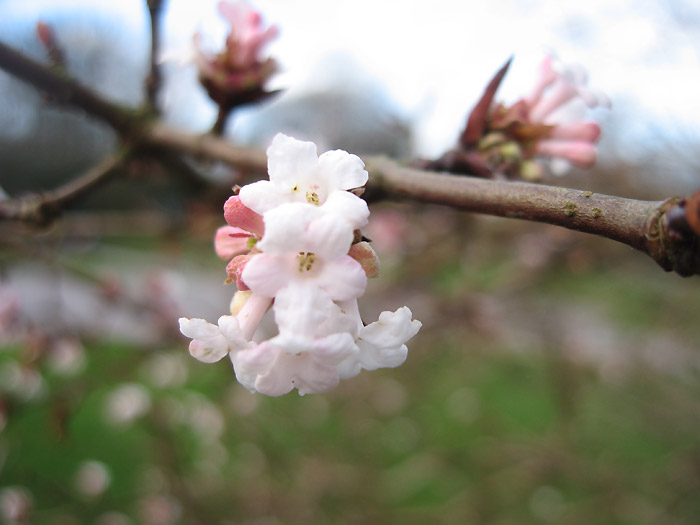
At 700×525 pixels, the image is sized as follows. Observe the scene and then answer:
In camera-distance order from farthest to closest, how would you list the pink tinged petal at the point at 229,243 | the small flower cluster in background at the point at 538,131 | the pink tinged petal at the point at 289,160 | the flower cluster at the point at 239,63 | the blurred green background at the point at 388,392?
the blurred green background at the point at 388,392
the flower cluster at the point at 239,63
the small flower cluster in background at the point at 538,131
the pink tinged petal at the point at 229,243
the pink tinged petal at the point at 289,160

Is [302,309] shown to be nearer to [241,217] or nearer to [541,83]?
[241,217]

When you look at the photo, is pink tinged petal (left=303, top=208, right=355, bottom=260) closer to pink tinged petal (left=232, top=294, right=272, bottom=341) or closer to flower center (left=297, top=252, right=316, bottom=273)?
flower center (left=297, top=252, right=316, bottom=273)

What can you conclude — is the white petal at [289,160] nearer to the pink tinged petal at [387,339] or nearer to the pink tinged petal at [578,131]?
the pink tinged petal at [387,339]

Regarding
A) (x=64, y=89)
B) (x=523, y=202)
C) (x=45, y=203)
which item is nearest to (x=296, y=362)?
(x=523, y=202)

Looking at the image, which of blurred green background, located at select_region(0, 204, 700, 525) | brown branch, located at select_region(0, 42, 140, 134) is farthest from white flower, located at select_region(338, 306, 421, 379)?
blurred green background, located at select_region(0, 204, 700, 525)

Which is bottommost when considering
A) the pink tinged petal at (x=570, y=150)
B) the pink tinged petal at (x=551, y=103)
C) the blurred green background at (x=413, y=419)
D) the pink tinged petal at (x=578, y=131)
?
the blurred green background at (x=413, y=419)

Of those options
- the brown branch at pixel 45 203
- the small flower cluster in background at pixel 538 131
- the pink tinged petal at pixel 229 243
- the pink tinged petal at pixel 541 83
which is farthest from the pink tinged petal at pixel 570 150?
the brown branch at pixel 45 203

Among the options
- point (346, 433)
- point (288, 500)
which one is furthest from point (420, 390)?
point (288, 500)

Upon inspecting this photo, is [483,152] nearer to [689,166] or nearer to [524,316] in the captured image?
[689,166]
